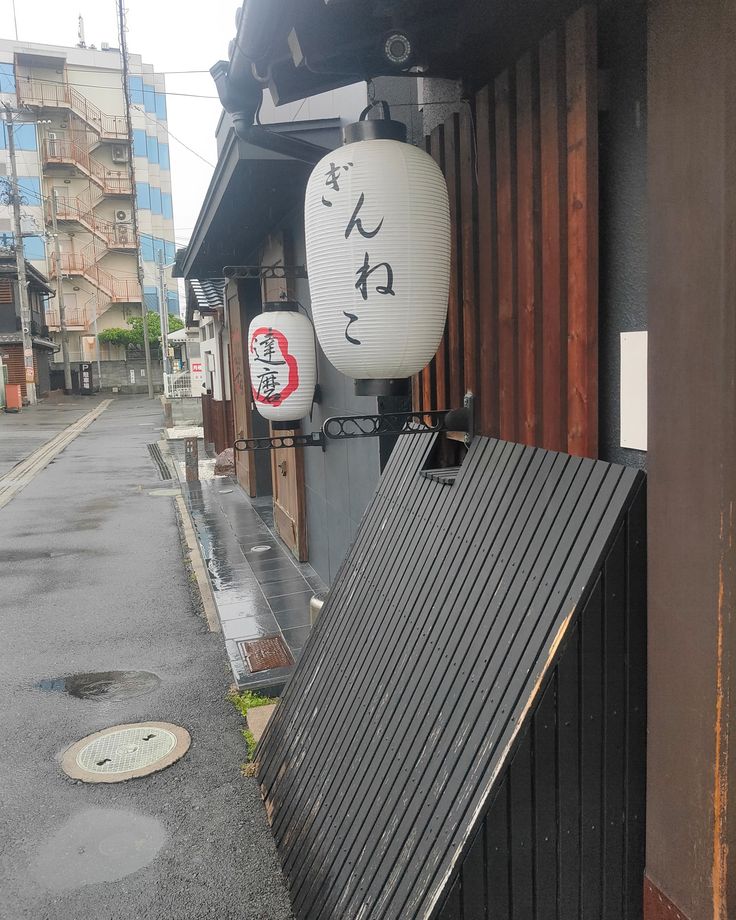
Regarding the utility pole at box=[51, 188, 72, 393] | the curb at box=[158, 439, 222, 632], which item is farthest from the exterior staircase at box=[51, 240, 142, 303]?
the curb at box=[158, 439, 222, 632]

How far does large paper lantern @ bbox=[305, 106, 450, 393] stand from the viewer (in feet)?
11.8

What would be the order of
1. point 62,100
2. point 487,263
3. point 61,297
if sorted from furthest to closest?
point 62,100 < point 61,297 < point 487,263

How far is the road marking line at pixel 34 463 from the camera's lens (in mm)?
17875

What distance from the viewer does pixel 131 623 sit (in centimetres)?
855

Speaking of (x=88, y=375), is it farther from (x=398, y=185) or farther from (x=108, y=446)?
(x=398, y=185)

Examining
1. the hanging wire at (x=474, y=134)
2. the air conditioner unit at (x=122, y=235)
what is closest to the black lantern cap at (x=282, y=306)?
the hanging wire at (x=474, y=134)

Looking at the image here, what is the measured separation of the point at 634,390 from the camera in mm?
3086

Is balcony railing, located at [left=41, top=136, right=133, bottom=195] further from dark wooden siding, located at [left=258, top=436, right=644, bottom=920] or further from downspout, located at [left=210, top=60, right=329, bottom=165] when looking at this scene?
dark wooden siding, located at [left=258, top=436, right=644, bottom=920]

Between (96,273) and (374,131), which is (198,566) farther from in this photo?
(96,273)

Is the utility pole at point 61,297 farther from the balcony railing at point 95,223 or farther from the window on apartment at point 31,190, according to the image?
the window on apartment at point 31,190

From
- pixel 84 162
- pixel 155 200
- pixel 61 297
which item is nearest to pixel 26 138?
pixel 84 162

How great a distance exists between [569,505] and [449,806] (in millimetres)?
1303

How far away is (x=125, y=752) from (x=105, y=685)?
1.38m

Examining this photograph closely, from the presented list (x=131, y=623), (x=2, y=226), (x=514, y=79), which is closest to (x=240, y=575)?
(x=131, y=623)
